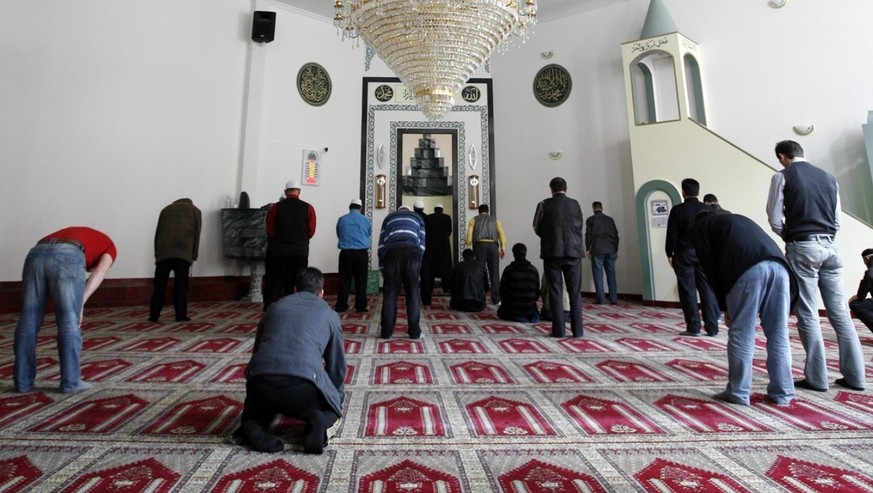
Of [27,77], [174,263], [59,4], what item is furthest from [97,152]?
[174,263]

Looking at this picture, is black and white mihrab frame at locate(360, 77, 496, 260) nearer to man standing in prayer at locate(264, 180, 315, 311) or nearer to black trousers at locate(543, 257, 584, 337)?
man standing in prayer at locate(264, 180, 315, 311)

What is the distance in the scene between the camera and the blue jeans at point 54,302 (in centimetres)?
183

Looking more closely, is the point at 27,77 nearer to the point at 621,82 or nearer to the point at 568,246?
the point at 568,246

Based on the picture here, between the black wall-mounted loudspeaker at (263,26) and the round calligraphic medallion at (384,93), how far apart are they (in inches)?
73.3

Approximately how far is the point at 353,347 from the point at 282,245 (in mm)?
1487

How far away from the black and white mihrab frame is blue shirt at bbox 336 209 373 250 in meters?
2.71

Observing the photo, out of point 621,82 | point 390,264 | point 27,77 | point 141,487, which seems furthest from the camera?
point 621,82

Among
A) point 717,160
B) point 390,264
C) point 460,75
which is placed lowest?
point 390,264

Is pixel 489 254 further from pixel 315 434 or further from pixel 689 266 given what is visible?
pixel 315 434

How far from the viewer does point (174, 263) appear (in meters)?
3.79

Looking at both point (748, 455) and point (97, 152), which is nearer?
point (748, 455)

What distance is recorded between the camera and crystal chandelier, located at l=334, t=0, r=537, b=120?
3.07 m

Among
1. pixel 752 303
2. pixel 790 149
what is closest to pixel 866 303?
pixel 790 149

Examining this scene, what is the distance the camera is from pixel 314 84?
663cm
